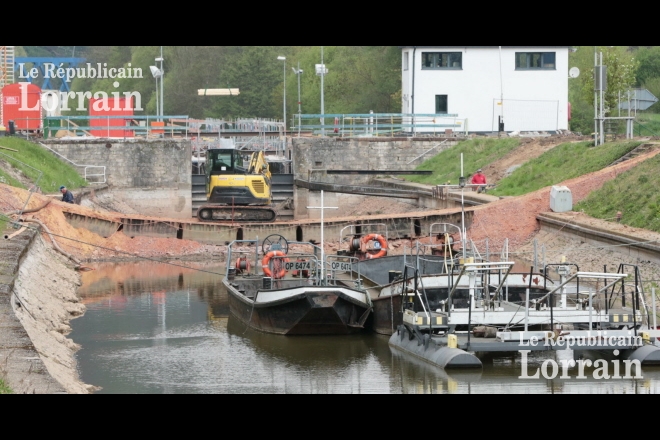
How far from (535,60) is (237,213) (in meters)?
21.8

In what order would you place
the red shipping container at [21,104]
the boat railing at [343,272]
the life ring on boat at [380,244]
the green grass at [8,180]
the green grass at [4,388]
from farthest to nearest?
the red shipping container at [21,104], the green grass at [8,180], the life ring on boat at [380,244], the boat railing at [343,272], the green grass at [4,388]

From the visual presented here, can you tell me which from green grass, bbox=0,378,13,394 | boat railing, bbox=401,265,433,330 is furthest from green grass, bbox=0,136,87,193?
green grass, bbox=0,378,13,394

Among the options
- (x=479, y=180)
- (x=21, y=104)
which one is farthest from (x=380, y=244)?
(x=21, y=104)

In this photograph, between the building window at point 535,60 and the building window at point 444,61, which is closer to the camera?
the building window at point 444,61

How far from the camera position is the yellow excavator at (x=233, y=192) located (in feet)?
154

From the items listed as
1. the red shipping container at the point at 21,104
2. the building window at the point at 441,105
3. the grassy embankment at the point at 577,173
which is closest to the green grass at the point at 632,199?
the grassy embankment at the point at 577,173

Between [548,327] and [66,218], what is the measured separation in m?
21.8

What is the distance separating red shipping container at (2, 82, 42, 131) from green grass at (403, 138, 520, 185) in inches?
940

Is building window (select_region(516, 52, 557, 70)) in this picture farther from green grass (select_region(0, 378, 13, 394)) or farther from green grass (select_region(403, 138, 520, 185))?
green grass (select_region(0, 378, 13, 394))

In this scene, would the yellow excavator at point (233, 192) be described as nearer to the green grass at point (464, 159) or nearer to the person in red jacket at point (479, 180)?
the green grass at point (464, 159)

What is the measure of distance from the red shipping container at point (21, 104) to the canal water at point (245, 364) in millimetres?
40132

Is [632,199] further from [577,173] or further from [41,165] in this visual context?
[41,165]

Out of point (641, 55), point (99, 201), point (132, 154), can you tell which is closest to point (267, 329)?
point (99, 201)

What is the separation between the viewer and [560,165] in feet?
139
